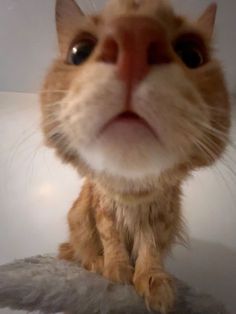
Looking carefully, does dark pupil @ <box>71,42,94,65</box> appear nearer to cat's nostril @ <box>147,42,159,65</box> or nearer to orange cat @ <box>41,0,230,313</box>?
orange cat @ <box>41,0,230,313</box>

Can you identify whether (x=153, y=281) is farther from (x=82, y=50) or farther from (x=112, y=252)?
(x=82, y=50)

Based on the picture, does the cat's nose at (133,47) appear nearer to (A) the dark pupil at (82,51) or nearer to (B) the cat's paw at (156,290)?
(A) the dark pupil at (82,51)

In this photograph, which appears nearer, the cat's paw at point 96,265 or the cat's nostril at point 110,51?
the cat's nostril at point 110,51

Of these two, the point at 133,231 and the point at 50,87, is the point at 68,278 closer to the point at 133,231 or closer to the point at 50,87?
the point at 133,231

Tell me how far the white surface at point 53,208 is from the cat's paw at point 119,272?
272mm

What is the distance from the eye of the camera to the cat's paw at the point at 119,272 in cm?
83

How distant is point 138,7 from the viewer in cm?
76

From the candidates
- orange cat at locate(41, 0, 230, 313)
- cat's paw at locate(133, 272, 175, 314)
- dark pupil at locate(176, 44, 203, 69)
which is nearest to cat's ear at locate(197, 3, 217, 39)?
orange cat at locate(41, 0, 230, 313)

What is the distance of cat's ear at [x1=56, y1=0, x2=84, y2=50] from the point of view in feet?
2.95

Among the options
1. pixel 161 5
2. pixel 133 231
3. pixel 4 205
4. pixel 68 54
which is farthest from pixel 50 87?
pixel 4 205

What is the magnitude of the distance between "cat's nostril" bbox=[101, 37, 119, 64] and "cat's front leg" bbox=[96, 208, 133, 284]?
40 centimetres

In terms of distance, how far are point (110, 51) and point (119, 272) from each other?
0.41 meters

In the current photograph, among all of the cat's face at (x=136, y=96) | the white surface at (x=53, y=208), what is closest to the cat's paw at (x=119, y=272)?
the cat's face at (x=136, y=96)

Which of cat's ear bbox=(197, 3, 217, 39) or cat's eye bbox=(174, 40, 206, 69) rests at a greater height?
cat's ear bbox=(197, 3, 217, 39)
